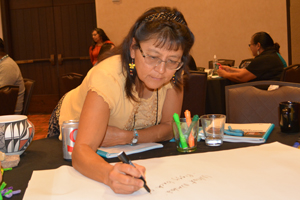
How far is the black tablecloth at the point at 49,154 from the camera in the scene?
97cm

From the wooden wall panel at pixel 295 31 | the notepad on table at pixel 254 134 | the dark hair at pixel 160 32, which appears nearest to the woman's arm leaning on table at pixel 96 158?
the dark hair at pixel 160 32

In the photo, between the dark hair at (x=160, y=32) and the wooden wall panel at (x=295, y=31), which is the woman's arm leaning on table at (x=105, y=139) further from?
the wooden wall panel at (x=295, y=31)

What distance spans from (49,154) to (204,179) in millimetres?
612

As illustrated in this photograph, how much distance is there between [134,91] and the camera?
4.64ft

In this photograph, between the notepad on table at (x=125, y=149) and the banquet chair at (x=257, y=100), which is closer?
the notepad on table at (x=125, y=149)

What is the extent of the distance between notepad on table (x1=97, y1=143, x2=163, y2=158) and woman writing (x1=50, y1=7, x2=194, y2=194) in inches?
1.2

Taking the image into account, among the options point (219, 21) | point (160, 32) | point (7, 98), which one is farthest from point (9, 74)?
point (219, 21)

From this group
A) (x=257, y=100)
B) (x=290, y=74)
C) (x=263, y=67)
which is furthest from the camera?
(x=263, y=67)

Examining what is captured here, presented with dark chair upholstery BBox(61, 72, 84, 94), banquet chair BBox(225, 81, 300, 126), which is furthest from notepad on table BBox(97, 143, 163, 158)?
dark chair upholstery BBox(61, 72, 84, 94)

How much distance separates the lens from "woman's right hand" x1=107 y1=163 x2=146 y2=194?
82cm

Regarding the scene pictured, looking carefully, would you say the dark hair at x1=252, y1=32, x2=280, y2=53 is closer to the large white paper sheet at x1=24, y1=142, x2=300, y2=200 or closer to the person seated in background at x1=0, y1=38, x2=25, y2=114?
the person seated in background at x1=0, y1=38, x2=25, y2=114

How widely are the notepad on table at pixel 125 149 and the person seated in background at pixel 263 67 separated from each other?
10.4 feet

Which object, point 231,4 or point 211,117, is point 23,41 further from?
point 211,117

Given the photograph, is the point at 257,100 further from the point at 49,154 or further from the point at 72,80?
the point at 72,80
